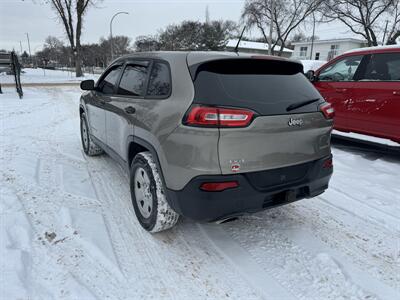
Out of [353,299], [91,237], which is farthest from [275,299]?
[91,237]

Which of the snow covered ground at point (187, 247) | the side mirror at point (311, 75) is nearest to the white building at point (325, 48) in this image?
the side mirror at point (311, 75)

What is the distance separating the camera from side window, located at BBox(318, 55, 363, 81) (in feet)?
18.4

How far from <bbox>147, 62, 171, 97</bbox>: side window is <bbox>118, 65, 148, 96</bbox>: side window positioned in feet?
0.52

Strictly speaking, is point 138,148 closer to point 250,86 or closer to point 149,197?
point 149,197

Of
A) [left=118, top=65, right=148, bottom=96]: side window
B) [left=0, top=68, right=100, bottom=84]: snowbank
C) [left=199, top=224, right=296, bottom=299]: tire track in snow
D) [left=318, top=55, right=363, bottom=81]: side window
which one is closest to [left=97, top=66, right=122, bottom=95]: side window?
[left=118, top=65, right=148, bottom=96]: side window

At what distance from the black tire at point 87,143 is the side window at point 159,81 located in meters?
2.48

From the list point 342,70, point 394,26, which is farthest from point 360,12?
point 342,70

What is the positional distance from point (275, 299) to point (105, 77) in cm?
356

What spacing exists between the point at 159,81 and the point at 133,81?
63 centimetres

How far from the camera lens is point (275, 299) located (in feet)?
7.27

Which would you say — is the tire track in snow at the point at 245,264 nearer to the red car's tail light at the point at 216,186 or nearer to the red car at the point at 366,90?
the red car's tail light at the point at 216,186

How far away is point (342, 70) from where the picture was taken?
5883 mm

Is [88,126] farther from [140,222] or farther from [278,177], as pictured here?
[278,177]

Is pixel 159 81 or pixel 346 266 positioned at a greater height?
pixel 159 81
